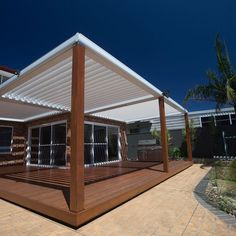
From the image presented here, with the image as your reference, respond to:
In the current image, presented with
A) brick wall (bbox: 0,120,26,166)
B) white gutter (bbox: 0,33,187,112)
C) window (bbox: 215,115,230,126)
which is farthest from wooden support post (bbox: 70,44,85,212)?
window (bbox: 215,115,230,126)

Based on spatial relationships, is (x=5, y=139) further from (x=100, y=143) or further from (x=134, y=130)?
(x=134, y=130)

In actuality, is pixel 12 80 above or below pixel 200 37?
below

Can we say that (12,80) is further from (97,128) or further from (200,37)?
(200,37)

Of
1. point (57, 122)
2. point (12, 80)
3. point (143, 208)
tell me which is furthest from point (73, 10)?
point (143, 208)

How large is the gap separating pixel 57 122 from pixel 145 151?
7038 millimetres

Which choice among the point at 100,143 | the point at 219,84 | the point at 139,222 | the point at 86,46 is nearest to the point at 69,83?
the point at 86,46

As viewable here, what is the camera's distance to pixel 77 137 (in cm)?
387

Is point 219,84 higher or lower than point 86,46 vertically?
higher

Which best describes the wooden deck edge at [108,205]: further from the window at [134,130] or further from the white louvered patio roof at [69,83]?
the window at [134,130]

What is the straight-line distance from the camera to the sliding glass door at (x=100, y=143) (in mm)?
12031

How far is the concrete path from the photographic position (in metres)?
3.43

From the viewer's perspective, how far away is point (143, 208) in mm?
4598

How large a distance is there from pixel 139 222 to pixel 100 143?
9427 mm

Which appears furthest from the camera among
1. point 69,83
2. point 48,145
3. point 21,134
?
point 21,134
